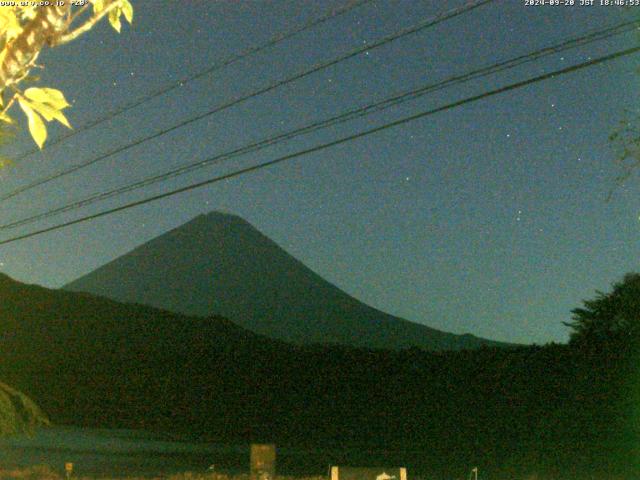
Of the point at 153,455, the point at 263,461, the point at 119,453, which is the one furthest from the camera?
the point at 119,453

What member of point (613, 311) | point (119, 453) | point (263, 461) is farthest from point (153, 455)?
point (613, 311)

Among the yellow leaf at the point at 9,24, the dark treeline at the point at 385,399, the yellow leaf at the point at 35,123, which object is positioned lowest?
the yellow leaf at the point at 35,123

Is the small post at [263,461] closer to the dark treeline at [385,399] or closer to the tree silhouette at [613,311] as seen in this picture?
the dark treeline at [385,399]

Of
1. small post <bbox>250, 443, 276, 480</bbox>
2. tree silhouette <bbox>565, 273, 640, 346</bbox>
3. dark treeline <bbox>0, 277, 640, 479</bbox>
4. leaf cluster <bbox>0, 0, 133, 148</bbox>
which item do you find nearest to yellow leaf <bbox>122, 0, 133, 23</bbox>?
leaf cluster <bbox>0, 0, 133, 148</bbox>

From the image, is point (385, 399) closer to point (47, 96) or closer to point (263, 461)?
point (263, 461)

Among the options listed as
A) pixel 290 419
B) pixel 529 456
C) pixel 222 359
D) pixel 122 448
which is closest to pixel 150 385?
pixel 222 359

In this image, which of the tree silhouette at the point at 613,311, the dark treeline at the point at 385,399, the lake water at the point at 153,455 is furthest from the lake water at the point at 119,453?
the tree silhouette at the point at 613,311
